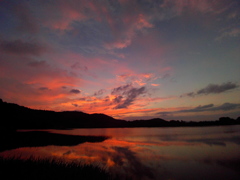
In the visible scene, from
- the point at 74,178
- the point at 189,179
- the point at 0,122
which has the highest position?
the point at 0,122

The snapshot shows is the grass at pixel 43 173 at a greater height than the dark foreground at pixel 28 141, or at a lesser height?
lesser

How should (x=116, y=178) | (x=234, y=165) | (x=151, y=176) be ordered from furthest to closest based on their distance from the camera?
1. (x=234, y=165)
2. (x=151, y=176)
3. (x=116, y=178)

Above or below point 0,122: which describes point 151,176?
below

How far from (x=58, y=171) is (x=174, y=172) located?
42.8ft

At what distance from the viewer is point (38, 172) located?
12.5 metres

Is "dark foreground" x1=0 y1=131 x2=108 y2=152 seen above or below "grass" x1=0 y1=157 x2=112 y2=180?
above

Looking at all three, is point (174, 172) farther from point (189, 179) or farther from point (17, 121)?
point (17, 121)

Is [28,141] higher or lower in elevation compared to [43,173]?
higher

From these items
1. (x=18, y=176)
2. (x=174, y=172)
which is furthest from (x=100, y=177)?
(x=174, y=172)

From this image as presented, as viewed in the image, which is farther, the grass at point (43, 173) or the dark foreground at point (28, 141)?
the dark foreground at point (28, 141)

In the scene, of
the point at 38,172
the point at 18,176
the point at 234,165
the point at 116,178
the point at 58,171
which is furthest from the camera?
the point at 234,165

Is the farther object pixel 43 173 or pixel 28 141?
pixel 28 141

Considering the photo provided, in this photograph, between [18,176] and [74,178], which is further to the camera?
[74,178]

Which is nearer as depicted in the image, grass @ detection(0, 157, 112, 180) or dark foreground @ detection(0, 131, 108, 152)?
grass @ detection(0, 157, 112, 180)
